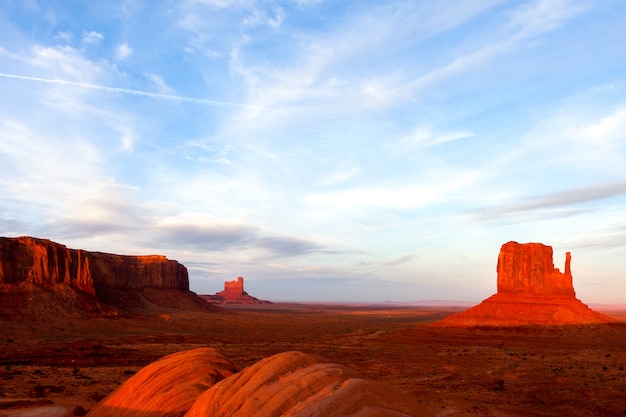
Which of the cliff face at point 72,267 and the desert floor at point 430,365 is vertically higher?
the cliff face at point 72,267

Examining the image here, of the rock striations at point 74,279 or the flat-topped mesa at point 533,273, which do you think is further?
the flat-topped mesa at point 533,273

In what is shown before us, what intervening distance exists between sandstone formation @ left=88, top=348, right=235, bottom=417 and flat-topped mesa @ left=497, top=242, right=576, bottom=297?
7536 cm

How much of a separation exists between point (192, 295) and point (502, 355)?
97.1 metres

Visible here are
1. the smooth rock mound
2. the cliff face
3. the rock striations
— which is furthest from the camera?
the cliff face

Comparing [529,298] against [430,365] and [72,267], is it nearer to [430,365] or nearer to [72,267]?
[430,365]

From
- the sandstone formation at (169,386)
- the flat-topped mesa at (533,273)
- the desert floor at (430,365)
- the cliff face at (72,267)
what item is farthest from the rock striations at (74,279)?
the flat-topped mesa at (533,273)

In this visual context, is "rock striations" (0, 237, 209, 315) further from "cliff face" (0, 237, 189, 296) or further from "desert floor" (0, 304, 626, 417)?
"desert floor" (0, 304, 626, 417)

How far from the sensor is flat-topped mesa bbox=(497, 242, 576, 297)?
7894 centimetres

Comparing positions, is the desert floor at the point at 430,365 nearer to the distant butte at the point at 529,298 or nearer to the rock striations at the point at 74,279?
the distant butte at the point at 529,298

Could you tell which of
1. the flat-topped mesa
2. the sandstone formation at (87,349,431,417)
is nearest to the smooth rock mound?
the sandstone formation at (87,349,431,417)

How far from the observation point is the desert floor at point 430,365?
22.2 m

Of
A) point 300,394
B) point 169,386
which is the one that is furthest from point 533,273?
point 300,394

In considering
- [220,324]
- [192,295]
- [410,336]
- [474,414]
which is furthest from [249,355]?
[192,295]

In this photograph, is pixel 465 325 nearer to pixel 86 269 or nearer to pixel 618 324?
pixel 618 324
